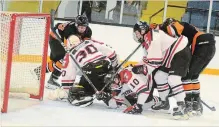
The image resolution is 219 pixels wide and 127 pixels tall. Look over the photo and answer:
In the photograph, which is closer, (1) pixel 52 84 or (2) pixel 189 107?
(2) pixel 189 107

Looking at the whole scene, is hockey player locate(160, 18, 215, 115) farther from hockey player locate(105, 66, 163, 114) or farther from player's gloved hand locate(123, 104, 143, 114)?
player's gloved hand locate(123, 104, 143, 114)

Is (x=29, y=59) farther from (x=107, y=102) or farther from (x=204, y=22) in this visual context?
(x=204, y=22)

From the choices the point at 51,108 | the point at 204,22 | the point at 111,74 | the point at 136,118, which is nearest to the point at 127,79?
the point at 111,74

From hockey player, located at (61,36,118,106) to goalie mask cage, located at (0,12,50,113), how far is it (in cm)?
19

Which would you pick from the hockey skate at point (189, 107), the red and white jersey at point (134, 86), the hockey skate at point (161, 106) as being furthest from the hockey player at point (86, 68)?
the hockey skate at point (189, 107)

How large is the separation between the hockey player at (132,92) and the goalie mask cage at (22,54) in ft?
1.76

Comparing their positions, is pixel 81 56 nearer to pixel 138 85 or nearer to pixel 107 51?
pixel 107 51

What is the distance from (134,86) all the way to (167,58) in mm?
298

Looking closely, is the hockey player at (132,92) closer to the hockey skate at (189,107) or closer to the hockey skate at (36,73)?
the hockey skate at (189,107)

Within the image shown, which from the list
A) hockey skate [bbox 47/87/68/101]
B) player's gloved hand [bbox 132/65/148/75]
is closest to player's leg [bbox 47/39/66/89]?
hockey skate [bbox 47/87/68/101]

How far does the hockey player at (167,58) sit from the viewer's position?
10.0 feet

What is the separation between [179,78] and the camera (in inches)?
123

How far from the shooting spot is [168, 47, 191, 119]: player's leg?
3078 mm

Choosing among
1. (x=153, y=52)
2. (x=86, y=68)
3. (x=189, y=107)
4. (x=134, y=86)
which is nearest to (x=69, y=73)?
(x=86, y=68)
